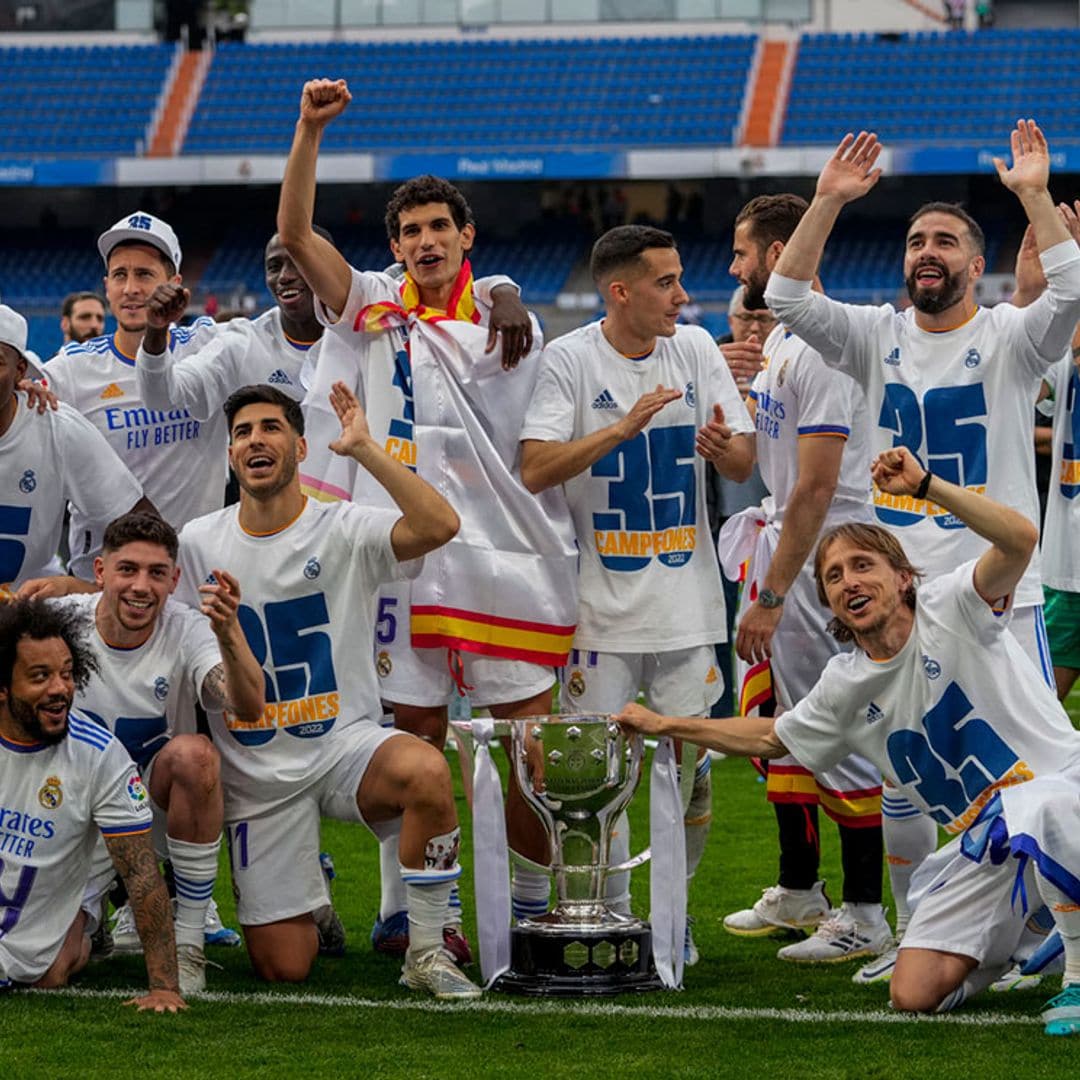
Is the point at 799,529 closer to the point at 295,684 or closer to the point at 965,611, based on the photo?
the point at 965,611

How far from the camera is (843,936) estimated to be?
557cm

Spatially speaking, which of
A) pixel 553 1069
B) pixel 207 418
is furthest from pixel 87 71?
pixel 553 1069

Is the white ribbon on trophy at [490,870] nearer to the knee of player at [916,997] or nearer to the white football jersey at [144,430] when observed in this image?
the knee of player at [916,997]

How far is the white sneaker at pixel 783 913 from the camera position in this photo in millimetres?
5895

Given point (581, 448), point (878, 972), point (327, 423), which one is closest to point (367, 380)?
point (327, 423)

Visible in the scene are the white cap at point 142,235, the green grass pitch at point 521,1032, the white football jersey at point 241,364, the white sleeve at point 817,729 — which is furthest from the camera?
the white cap at point 142,235

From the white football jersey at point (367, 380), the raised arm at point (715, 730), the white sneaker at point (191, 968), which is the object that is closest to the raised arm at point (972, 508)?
the raised arm at point (715, 730)

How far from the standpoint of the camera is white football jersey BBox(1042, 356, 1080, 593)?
642 cm

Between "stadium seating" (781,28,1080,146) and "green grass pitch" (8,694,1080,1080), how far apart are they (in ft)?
82.3

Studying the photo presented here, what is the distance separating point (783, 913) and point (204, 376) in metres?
2.47

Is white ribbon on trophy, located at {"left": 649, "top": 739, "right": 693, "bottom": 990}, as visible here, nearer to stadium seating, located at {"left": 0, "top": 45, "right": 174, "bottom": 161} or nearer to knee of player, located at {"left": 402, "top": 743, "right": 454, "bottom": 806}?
knee of player, located at {"left": 402, "top": 743, "right": 454, "bottom": 806}

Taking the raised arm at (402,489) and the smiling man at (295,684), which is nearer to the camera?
the raised arm at (402,489)

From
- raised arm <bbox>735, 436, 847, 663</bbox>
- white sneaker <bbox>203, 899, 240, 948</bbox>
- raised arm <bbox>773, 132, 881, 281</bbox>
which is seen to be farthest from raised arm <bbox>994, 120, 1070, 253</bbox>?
white sneaker <bbox>203, 899, 240, 948</bbox>

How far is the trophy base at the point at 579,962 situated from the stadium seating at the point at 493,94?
25775 mm
